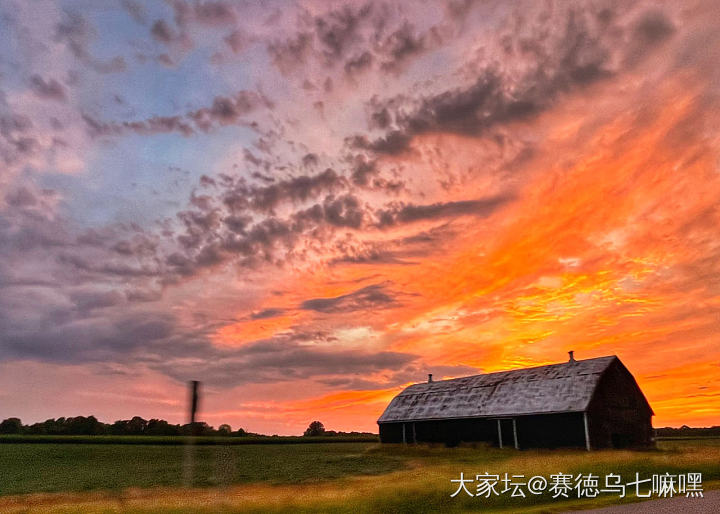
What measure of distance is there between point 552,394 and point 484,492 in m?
22.1

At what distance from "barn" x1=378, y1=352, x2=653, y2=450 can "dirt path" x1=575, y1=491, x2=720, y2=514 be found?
19.2 m

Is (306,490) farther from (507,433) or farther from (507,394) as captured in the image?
(507,394)

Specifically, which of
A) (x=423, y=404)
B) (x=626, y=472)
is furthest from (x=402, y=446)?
(x=626, y=472)

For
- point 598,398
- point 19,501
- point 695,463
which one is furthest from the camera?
point 598,398

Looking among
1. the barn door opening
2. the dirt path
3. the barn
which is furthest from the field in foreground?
the barn door opening

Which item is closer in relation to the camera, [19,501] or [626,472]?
[19,501]

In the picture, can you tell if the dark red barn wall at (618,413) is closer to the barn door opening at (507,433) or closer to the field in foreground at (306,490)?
the field in foreground at (306,490)

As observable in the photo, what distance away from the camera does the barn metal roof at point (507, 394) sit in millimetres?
37156

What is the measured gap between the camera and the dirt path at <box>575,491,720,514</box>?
1387cm

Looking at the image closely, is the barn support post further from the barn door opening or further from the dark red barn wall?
the barn door opening

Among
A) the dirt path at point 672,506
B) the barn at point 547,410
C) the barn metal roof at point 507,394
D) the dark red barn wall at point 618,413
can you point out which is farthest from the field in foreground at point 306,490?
the barn metal roof at point 507,394

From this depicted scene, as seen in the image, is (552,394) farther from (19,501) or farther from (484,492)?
(19,501)

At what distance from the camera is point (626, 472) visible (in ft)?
73.9

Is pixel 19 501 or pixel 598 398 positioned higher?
pixel 598 398
